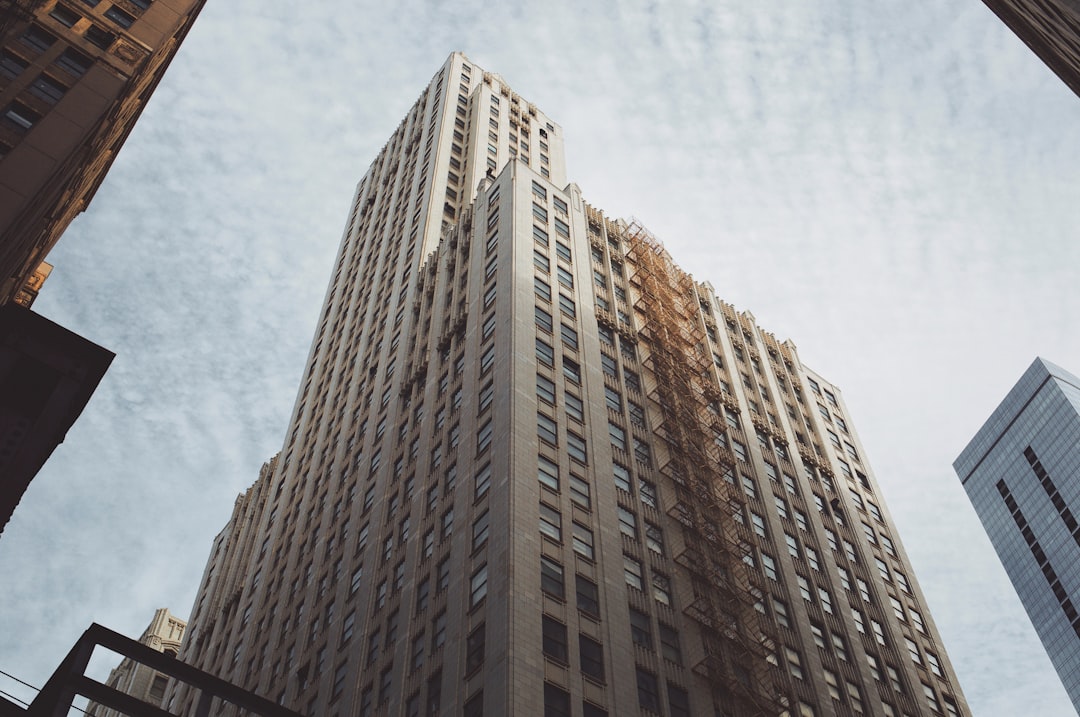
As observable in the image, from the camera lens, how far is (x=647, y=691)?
144ft

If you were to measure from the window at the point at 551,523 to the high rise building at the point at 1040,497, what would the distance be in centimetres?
13412

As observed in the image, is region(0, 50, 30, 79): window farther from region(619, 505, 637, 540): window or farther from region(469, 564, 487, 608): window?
region(619, 505, 637, 540): window

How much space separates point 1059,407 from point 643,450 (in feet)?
419

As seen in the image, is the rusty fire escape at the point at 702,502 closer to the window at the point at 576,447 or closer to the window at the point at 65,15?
the window at the point at 576,447

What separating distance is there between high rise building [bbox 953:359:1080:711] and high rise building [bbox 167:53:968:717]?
93521mm

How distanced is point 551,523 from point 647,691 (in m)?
8.78

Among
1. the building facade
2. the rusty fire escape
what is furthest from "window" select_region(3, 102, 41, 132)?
the building facade

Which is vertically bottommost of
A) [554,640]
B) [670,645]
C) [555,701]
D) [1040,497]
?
[555,701]

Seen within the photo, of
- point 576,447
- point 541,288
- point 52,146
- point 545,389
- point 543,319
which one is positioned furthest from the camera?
point 541,288

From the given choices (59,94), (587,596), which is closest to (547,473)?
(587,596)

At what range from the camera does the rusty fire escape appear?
4894 centimetres

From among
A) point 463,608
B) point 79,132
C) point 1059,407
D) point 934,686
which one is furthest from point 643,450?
point 1059,407

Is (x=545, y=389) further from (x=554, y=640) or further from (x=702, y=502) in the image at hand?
(x=554, y=640)

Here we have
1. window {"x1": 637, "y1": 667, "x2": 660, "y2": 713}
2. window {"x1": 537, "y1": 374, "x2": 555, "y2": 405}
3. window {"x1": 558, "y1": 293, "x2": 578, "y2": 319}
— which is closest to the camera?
window {"x1": 637, "y1": 667, "x2": 660, "y2": 713}
